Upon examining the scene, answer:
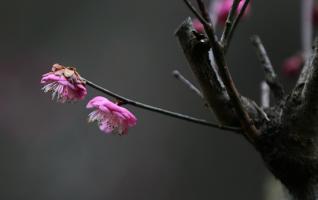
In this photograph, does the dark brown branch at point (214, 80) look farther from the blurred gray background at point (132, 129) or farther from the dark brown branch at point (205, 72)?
the blurred gray background at point (132, 129)

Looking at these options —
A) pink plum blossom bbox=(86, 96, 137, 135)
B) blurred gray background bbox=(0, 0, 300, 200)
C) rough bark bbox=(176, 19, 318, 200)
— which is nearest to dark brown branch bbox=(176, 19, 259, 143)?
rough bark bbox=(176, 19, 318, 200)

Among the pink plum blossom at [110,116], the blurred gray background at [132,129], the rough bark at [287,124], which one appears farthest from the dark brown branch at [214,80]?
the blurred gray background at [132,129]

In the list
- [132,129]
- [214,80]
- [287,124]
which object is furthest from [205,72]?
[132,129]

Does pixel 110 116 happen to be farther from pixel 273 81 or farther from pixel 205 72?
pixel 273 81

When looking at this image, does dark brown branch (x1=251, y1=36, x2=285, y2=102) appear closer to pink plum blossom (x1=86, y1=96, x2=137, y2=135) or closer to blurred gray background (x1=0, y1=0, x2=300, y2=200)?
pink plum blossom (x1=86, y1=96, x2=137, y2=135)

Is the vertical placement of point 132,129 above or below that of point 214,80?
below
